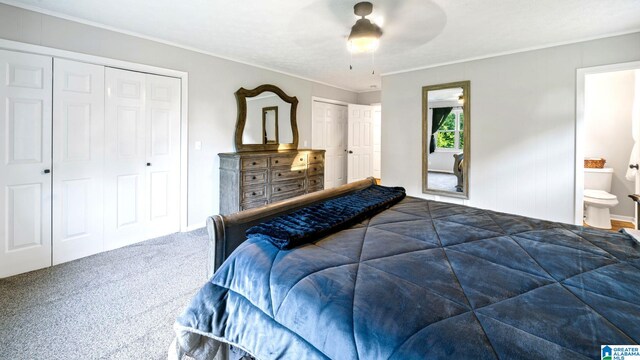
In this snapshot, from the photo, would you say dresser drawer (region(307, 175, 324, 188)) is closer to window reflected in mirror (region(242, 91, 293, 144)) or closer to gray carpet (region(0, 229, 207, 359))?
window reflected in mirror (region(242, 91, 293, 144))

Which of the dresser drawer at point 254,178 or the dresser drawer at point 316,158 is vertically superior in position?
the dresser drawer at point 316,158

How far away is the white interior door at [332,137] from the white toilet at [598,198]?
4201 millimetres

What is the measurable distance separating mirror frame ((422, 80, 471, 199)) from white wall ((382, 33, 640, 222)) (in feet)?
0.19

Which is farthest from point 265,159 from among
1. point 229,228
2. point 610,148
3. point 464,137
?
point 610,148

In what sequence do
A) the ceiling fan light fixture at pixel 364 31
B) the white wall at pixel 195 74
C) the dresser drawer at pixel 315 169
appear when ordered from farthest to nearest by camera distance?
the dresser drawer at pixel 315 169 < the white wall at pixel 195 74 < the ceiling fan light fixture at pixel 364 31

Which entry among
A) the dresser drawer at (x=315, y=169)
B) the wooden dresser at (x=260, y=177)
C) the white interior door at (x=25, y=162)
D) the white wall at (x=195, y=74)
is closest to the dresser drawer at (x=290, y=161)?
the wooden dresser at (x=260, y=177)

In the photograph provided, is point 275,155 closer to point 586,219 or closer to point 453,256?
point 453,256

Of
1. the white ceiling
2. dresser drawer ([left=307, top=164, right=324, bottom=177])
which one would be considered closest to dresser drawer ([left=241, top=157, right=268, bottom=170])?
dresser drawer ([left=307, top=164, right=324, bottom=177])

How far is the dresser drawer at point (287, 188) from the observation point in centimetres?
433

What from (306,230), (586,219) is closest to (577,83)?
(586,219)

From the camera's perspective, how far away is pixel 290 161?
14.9ft

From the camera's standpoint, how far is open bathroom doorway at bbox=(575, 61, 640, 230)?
410cm

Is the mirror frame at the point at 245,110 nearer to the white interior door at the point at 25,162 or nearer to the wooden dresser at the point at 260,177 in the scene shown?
the wooden dresser at the point at 260,177

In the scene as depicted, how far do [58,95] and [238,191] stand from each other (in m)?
2.05
